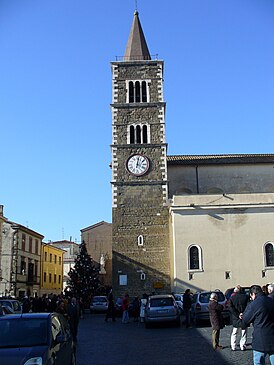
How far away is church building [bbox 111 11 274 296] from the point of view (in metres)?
32.4

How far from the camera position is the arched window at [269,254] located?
32.4 metres

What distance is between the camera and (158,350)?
13312 mm

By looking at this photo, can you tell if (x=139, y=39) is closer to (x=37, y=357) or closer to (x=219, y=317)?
(x=219, y=317)

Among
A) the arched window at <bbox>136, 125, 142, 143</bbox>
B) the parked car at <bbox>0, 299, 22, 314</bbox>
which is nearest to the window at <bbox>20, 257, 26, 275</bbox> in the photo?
the arched window at <bbox>136, 125, 142, 143</bbox>

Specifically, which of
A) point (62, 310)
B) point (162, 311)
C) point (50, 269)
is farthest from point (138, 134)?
point (50, 269)

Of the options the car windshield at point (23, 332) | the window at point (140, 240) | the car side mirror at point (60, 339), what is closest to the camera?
the car windshield at point (23, 332)

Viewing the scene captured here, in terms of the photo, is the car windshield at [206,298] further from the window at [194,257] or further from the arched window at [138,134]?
the arched window at [138,134]

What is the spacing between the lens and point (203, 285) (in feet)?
105

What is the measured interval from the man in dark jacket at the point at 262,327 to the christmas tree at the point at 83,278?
122ft

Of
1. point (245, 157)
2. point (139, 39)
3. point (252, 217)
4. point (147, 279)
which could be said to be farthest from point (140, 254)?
point (139, 39)

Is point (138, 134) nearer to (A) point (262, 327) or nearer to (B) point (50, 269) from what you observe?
(A) point (262, 327)

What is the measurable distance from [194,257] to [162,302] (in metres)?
11.6

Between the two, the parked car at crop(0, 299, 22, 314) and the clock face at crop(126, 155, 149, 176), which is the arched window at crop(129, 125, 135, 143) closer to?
the clock face at crop(126, 155, 149, 176)

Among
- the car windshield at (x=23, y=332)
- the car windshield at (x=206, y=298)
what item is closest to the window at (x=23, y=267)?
the car windshield at (x=206, y=298)
